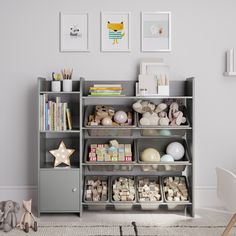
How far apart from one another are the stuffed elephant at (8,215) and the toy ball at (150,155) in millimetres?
1205

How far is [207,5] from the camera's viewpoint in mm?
4402

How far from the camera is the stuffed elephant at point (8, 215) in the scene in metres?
3.64

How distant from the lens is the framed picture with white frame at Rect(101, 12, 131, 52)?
4.38 metres

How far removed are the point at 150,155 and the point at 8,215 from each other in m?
1.34

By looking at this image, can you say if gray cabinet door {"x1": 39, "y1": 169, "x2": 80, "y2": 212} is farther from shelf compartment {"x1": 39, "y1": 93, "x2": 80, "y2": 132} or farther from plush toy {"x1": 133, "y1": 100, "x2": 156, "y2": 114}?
plush toy {"x1": 133, "y1": 100, "x2": 156, "y2": 114}

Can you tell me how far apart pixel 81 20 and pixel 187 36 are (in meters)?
1.03

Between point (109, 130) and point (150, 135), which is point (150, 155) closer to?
point (150, 135)

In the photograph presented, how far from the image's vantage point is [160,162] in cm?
411

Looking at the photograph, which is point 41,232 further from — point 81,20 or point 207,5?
point 207,5

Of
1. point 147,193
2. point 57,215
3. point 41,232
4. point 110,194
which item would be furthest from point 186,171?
point 41,232

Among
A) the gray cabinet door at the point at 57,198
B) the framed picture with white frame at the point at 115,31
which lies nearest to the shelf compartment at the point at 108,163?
the gray cabinet door at the point at 57,198

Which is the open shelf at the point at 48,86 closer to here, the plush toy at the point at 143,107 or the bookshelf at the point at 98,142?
the bookshelf at the point at 98,142

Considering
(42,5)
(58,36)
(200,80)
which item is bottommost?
(200,80)

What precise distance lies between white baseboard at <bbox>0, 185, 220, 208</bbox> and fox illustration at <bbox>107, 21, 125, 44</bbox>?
163 centimetres
